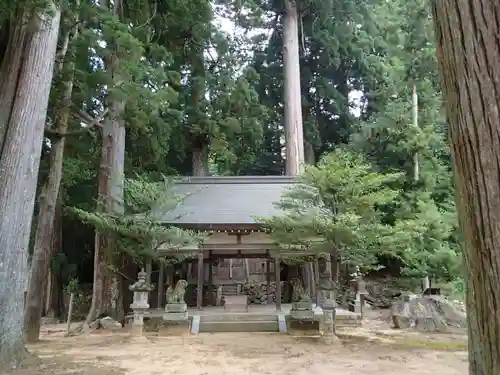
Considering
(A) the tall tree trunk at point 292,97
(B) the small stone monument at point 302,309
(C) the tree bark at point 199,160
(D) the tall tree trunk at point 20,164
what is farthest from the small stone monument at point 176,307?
(C) the tree bark at point 199,160

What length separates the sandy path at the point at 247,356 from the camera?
16.1 ft

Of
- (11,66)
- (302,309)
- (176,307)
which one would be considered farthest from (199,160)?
(11,66)

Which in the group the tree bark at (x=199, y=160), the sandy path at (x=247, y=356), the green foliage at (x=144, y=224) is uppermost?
the tree bark at (x=199, y=160)

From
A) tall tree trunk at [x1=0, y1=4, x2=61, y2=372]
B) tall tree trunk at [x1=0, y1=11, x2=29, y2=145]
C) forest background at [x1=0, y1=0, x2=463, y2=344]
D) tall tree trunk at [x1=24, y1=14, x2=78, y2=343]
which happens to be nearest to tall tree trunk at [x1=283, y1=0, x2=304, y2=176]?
forest background at [x1=0, y1=0, x2=463, y2=344]

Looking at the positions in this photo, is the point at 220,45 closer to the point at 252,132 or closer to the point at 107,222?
the point at 252,132

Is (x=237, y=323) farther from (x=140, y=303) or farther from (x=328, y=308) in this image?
(x=328, y=308)

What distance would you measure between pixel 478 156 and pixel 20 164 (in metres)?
4.68

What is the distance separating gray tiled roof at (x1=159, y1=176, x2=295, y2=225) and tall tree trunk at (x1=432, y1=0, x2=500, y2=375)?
807cm

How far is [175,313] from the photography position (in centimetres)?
848

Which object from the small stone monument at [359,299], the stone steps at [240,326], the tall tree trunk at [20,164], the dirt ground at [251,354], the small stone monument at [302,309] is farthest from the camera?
the small stone monument at [359,299]

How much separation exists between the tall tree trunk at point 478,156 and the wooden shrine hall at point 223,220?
26.5 feet

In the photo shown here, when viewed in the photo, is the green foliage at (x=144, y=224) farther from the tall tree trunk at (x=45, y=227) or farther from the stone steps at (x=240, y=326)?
the stone steps at (x=240, y=326)

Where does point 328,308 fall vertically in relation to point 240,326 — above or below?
above

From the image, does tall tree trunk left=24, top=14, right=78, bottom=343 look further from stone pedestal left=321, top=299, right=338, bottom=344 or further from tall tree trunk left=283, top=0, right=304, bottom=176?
tall tree trunk left=283, top=0, right=304, bottom=176
